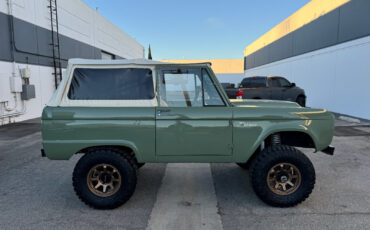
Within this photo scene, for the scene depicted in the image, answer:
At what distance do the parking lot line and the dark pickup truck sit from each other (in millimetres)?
7283

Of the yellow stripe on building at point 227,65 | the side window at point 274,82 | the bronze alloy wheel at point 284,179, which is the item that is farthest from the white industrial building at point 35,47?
the yellow stripe on building at point 227,65

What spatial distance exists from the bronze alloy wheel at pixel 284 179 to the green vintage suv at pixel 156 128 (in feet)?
0.04

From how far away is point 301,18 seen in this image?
1702cm

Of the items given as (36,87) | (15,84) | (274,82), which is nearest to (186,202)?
(274,82)

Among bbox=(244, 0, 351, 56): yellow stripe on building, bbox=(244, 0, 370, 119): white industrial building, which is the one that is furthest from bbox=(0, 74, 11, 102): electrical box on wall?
bbox=(244, 0, 351, 56): yellow stripe on building

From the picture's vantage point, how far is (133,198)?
12.2ft

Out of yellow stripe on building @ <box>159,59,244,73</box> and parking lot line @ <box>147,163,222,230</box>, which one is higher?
yellow stripe on building @ <box>159,59,244,73</box>

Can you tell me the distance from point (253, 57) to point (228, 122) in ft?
94.0

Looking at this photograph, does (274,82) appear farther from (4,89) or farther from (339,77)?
(4,89)

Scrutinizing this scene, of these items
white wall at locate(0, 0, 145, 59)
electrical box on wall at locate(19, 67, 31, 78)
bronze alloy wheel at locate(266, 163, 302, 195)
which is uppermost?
white wall at locate(0, 0, 145, 59)

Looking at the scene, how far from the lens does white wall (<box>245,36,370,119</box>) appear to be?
10703mm

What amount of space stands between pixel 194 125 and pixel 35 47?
11.5 meters

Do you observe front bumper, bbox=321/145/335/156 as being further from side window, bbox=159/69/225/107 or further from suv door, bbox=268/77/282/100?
suv door, bbox=268/77/282/100

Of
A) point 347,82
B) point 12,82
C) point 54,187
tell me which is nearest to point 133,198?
point 54,187
